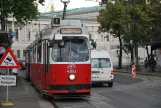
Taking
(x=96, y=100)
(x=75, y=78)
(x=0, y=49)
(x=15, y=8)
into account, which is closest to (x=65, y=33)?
(x=75, y=78)

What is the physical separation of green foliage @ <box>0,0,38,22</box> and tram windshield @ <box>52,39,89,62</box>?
43.2ft

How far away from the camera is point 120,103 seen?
1566cm

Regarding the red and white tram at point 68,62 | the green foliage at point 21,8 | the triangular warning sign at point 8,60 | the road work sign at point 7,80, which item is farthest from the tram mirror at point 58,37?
the green foliage at point 21,8

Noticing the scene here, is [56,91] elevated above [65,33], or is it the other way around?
[65,33]

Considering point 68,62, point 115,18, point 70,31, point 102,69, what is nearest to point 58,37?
point 70,31

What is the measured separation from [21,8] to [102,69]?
1012cm

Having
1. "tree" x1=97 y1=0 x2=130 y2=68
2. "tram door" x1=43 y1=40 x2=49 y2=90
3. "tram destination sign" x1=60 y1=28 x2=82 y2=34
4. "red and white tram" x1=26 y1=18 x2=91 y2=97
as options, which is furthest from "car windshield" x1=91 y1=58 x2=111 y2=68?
"tree" x1=97 y1=0 x2=130 y2=68

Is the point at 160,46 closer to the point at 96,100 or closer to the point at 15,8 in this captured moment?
the point at 15,8

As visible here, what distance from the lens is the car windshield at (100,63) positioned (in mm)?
25297

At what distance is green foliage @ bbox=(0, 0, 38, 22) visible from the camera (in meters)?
29.5

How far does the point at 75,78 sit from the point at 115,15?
144 ft

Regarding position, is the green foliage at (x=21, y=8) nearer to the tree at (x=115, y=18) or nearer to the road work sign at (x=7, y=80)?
the road work sign at (x=7, y=80)

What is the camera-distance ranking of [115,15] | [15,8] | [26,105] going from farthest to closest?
[115,15] → [15,8] → [26,105]

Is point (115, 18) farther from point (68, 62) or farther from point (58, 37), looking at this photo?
point (68, 62)
